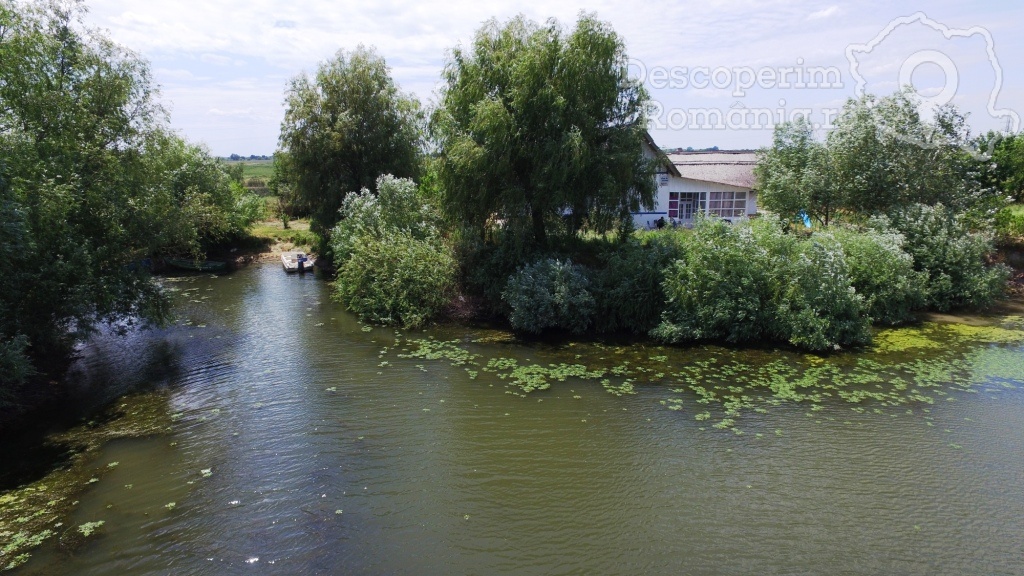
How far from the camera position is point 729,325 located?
16.4 meters

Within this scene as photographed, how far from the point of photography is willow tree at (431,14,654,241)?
18312 mm

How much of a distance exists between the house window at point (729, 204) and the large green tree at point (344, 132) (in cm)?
1699

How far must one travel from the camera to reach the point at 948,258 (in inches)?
762

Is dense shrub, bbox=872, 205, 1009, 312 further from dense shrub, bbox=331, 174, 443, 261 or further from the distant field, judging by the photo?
the distant field

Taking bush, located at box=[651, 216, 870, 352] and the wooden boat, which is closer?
bush, located at box=[651, 216, 870, 352]

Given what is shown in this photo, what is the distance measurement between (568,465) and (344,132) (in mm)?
23334

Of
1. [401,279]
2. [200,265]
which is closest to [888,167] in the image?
[401,279]

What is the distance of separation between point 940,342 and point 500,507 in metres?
14.7

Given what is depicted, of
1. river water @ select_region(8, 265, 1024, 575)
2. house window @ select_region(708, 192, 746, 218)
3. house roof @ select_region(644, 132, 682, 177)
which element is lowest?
river water @ select_region(8, 265, 1024, 575)

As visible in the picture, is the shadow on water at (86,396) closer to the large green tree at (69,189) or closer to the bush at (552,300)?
the large green tree at (69,189)

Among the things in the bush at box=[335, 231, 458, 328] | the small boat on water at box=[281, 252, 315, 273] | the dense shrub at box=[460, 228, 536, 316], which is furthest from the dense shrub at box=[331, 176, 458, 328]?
the small boat on water at box=[281, 252, 315, 273]

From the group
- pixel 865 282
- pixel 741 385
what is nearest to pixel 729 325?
pixel 741 385

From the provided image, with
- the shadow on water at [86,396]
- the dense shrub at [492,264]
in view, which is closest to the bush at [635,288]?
the dense shrub at [492,264]

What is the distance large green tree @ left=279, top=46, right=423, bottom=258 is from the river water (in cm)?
1486
